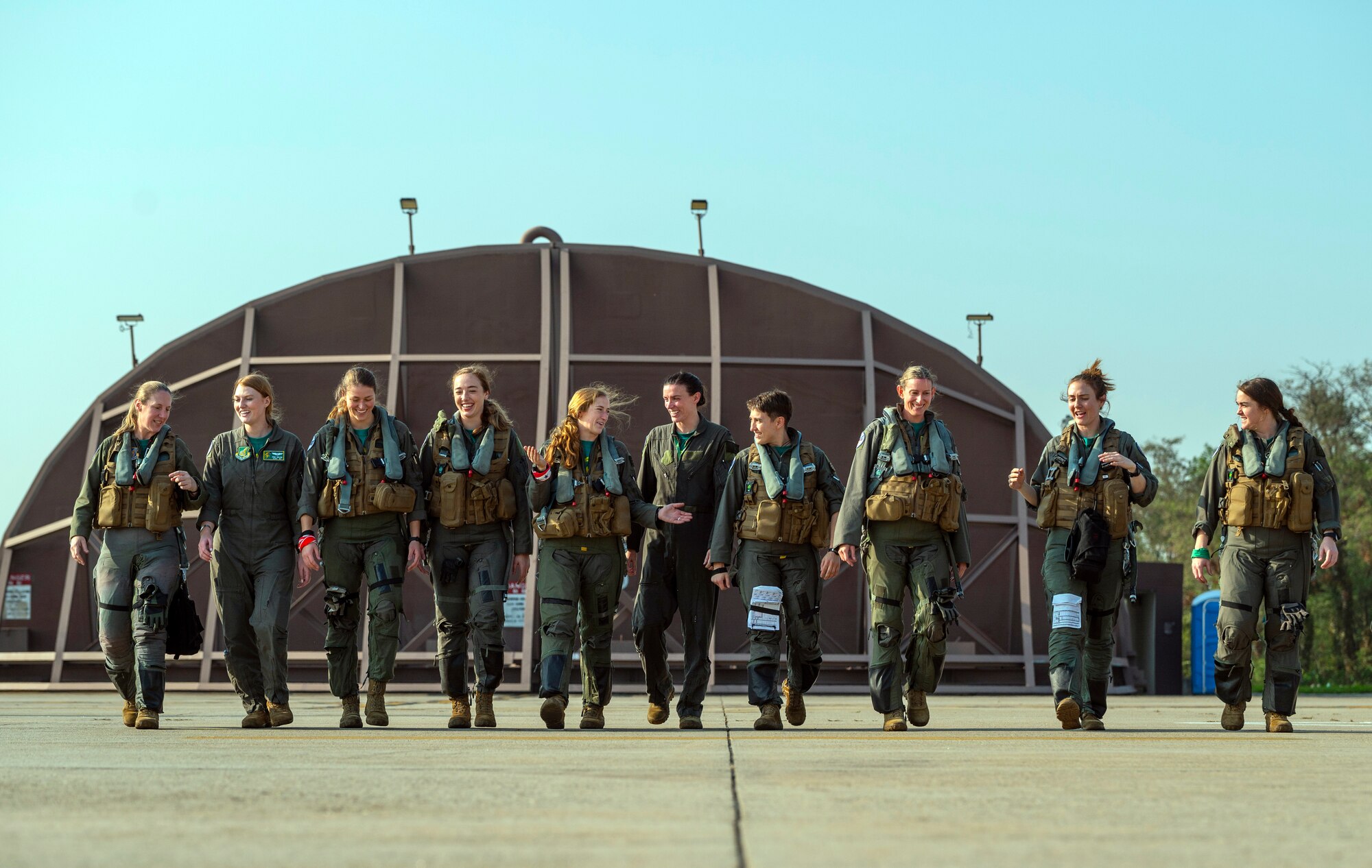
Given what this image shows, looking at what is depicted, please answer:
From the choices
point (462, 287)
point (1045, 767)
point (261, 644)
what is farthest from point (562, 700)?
point (462, 287)

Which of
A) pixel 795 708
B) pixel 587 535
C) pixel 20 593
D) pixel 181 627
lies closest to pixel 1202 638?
pixel 795 708

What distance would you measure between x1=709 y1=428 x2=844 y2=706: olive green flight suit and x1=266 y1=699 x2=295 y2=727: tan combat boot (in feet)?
8.41

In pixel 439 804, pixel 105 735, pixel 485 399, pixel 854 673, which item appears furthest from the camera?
pixel 854 673

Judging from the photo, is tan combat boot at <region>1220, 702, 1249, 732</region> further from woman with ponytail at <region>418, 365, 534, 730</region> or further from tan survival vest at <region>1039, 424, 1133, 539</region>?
woman with ponytail at <region>418, 365, 534, 730</region>

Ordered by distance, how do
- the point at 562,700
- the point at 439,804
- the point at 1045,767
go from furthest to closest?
the point at 562,700 → the point at 1045,767 → the point at 439,804

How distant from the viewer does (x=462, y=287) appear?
717 inches

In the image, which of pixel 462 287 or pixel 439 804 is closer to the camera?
pixel 439 804

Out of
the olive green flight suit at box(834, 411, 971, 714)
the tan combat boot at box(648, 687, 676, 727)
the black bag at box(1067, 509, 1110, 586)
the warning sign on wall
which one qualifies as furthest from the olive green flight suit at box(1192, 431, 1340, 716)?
the warning sign on wall

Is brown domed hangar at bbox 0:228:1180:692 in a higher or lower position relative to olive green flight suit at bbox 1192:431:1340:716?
higher

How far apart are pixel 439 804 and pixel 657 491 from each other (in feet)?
15.0

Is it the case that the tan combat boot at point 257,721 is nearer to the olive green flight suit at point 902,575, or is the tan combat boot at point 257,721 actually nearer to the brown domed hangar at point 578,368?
the olive green flight suit at point 902,575

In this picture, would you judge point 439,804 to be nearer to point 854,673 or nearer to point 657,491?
point 657,491

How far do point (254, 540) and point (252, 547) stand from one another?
0.04 m

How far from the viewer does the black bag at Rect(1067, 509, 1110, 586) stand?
8.02 metres
